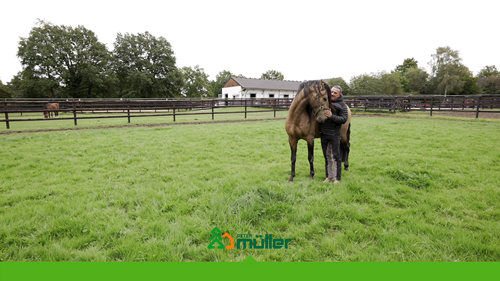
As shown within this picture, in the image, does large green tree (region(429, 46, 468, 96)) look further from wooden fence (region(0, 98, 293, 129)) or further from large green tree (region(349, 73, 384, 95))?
wooden fence (region(0, 98, 293, 129))

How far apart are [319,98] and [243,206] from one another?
6.68 ft

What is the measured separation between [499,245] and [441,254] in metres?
0.63

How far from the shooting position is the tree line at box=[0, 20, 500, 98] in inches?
1312

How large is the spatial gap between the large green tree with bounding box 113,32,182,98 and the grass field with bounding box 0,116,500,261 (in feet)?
122

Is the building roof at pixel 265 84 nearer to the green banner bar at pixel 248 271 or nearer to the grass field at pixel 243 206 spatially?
the grass field at pixel 243 206

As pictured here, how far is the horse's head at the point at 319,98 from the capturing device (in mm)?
3502

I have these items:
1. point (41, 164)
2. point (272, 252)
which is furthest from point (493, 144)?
point (41, 164)

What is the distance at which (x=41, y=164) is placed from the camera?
480cm

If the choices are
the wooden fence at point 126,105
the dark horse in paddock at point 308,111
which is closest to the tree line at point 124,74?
the wooden fence at point 126,105

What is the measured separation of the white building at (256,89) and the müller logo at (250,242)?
36.8m

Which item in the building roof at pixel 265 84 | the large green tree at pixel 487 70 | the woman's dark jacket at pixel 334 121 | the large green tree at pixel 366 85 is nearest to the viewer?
the woman's dark jacket at pixel 334 121

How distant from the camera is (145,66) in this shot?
39.7 meters

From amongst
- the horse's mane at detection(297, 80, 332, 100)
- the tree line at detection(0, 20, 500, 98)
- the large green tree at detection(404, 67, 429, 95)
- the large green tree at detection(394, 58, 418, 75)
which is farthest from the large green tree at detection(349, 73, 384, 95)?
the horse's mane at detection(297, 80, 332, 100)

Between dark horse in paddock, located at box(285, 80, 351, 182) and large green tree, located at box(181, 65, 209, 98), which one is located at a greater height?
large green tree, located at box(181, 65, 209, 98)
